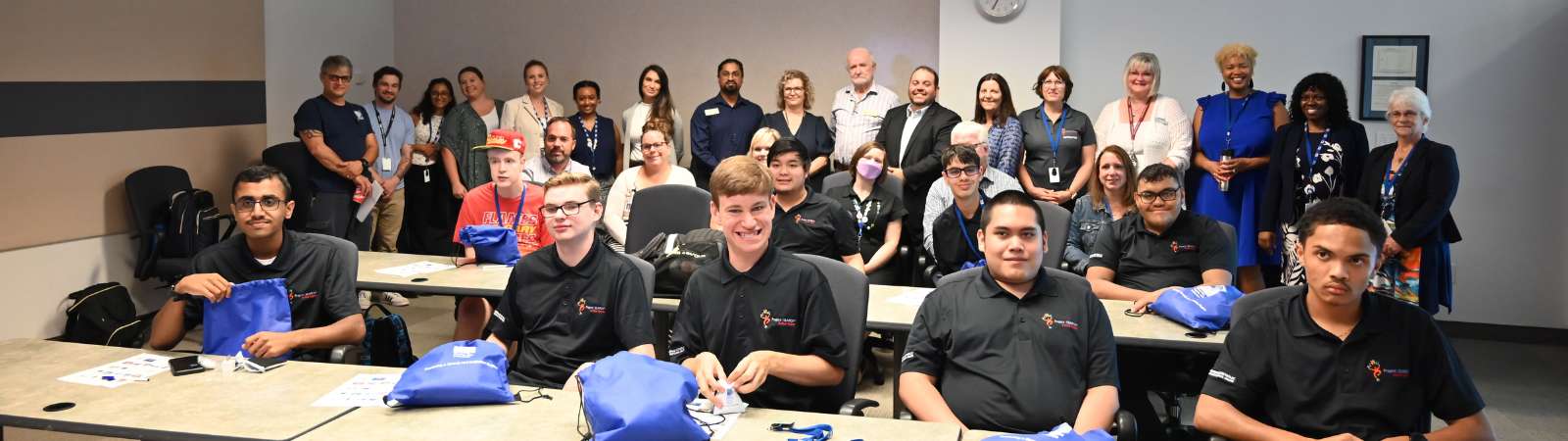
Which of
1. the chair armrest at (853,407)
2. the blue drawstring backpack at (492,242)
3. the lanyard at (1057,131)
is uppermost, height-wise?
the lanyard at (1057,131)

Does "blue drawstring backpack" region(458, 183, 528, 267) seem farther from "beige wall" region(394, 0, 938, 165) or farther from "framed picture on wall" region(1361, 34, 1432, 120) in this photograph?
"framed picture on wall" region(1361, 34, 1432, 120)

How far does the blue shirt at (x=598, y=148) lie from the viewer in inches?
244

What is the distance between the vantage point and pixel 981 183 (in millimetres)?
4824

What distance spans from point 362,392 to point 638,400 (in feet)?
2.68

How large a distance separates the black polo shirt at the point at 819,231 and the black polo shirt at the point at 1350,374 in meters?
2.00

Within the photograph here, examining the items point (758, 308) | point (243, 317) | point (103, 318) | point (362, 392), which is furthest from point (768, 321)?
point (103, 318)

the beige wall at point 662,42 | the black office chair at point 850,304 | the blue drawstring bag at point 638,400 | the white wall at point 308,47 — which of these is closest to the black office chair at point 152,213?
the white wall at point 308,47

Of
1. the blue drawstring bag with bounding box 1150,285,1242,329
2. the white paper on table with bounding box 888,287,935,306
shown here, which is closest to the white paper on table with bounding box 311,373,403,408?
the white paper on table with bounding box 888,287,935,306

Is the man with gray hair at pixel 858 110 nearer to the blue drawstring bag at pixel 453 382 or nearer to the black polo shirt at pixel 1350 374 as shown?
the black polo shirt at pixel 1350 374

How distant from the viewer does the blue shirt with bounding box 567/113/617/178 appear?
620 centimetres

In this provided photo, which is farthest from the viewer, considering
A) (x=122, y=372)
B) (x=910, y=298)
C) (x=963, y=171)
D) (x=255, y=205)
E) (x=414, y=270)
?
(x=963, y=171)

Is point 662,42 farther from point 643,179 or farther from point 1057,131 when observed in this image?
point 1057,131

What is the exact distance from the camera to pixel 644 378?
187cm

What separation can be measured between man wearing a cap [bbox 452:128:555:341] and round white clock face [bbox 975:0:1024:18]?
306cm
